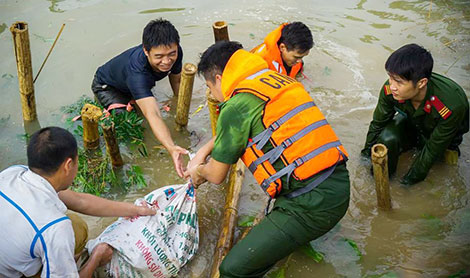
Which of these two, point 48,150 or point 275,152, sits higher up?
point 48,150

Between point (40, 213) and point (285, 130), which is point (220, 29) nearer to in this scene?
point (285, 130)

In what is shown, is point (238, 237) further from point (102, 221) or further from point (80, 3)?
point (80, 3)

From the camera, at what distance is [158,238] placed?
3.46m

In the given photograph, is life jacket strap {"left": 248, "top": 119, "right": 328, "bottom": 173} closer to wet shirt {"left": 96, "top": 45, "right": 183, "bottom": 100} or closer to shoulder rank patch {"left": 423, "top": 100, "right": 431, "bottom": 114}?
shoulder rank patch {"left": 423, "top": 100, "right": 431, "bottom": 114}

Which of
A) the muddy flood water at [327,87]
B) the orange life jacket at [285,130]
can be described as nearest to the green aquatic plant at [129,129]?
the muddy flood water at [327,87]

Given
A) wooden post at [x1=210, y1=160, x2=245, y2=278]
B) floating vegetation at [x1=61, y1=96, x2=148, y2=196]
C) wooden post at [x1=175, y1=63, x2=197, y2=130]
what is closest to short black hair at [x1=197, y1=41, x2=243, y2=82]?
wooden post at [x1=210, y1=160, x2=245, y2=278]

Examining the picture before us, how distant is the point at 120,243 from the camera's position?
3.37 metres

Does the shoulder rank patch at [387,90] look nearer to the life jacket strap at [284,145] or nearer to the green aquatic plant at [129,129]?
the life jacket strap at [284,145]

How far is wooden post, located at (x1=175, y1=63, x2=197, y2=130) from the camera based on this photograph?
4590mm

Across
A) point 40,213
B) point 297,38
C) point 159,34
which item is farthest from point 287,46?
point 40,213

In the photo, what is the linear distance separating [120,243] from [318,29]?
5123mm

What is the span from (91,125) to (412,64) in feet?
10.1

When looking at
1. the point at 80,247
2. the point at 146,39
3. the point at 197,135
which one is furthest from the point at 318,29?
the point at 80,247

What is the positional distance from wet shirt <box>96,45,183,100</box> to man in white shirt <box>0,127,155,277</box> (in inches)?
74.5
